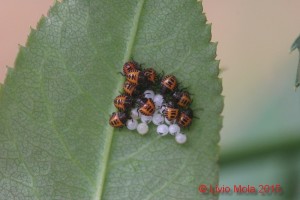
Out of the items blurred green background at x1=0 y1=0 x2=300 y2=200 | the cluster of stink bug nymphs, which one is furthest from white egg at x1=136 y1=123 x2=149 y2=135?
blurred green background at x1=0 y1=0 x2=300 y2=200

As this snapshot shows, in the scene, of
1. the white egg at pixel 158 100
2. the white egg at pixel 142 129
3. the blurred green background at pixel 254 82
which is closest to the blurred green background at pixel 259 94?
the blurred green background at pixel 254 82

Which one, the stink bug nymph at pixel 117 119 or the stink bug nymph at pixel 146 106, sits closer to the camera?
the stink bug nymph at pixel 117 119

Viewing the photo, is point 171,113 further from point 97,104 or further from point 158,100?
point 97,104

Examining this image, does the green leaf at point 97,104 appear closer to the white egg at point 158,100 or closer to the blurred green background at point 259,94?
the white egg at point 158,100

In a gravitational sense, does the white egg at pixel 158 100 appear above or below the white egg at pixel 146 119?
above

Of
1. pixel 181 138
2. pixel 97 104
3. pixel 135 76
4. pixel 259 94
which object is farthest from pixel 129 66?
pixel 259 94

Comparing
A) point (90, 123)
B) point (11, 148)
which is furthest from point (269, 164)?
point (11, 148)

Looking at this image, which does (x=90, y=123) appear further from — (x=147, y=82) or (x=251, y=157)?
(x=251, y=157)
